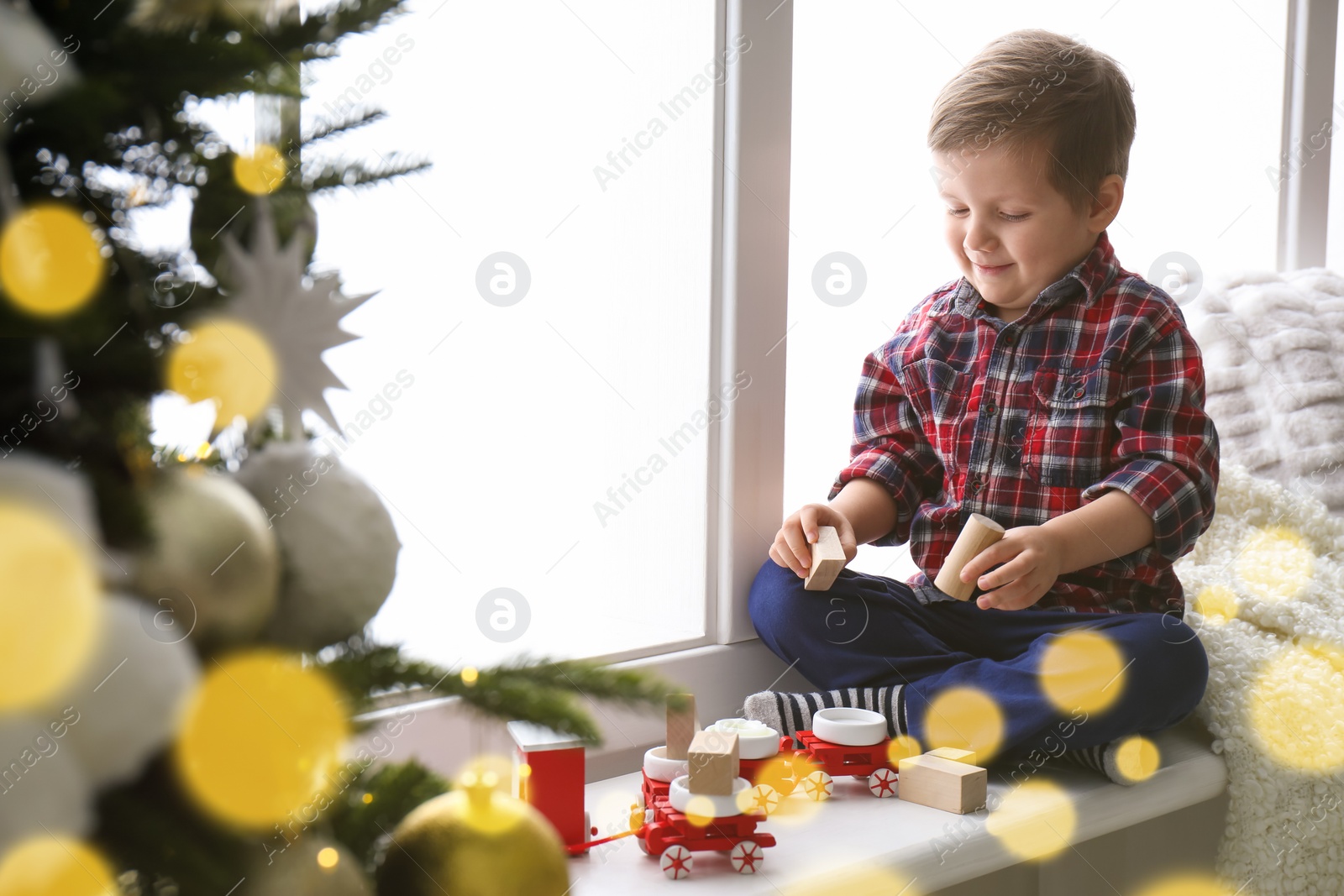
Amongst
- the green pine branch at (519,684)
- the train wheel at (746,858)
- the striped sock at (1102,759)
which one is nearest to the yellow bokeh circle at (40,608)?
the green pine branch at (519,684)

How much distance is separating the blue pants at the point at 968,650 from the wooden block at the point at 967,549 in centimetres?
7

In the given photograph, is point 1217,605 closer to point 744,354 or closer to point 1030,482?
point 1030,482

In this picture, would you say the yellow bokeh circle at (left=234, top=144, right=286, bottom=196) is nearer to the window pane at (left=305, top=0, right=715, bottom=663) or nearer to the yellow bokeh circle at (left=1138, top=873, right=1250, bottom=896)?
the window pane at (left=305, top=0, right=715, bottom=663)

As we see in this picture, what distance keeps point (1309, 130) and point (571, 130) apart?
4.84 ft

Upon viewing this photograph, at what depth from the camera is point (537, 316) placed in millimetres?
988

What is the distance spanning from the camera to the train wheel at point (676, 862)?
30.5 inches

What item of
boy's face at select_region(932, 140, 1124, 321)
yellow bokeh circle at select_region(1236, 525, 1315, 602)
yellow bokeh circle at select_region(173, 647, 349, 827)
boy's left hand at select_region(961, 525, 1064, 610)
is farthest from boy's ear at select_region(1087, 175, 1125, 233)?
yellow bokeh circle at select_region(173, 647, 349, 827)

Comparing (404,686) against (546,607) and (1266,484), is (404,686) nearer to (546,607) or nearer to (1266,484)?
(546,607)

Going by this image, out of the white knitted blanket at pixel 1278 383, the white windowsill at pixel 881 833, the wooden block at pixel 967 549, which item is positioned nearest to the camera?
the white windowsill at pixel 881 833

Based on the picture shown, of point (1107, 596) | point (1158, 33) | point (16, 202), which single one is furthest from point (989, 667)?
point (1158, 33)

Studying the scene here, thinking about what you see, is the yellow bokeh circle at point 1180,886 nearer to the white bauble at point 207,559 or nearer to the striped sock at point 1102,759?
the striped sock at point 1102,759

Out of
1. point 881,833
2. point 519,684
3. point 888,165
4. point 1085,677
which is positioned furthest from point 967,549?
point 519,684

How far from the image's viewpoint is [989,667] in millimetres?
980

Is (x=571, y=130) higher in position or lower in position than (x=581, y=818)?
higher
